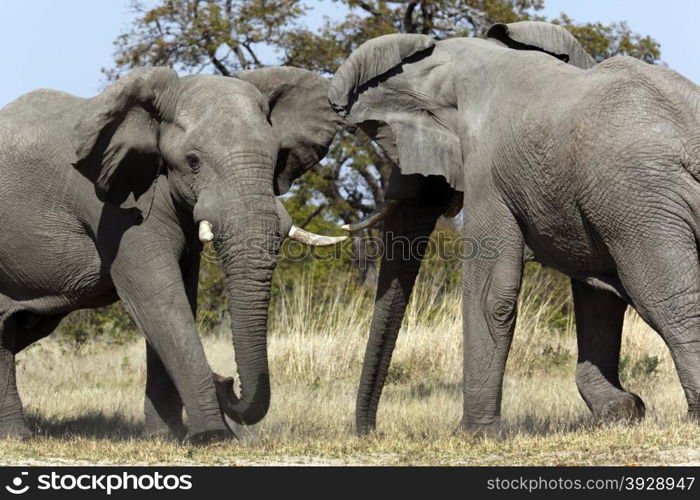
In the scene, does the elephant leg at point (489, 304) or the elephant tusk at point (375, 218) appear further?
the elephant tusk at point (375, 218)

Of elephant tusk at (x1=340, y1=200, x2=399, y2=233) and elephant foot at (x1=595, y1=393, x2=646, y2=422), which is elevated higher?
elephant tusk at (x1=340, y1=200, x2=399, y2=233)

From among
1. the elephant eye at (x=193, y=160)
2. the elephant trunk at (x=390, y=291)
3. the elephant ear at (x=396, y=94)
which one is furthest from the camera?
the elephant trunk at (x=390, y=291)

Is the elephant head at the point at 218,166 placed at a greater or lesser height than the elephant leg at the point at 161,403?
greater

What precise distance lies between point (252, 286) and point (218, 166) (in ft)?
2.53

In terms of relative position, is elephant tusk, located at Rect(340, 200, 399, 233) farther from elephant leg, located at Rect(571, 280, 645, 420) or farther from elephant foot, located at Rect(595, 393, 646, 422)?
elephant foot, located at Rect(595, 393, 646, 422)

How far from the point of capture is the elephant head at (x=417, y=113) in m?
9.05

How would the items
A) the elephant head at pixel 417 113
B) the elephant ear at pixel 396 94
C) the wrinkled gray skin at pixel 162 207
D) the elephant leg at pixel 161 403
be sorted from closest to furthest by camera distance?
the wrinkled gray skin at pixel 162 207
the elephant head at pixel 417 113
the elephant ear at pixel 396 94
the elephant leg at pixel 161 403

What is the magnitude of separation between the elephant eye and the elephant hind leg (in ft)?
8.83

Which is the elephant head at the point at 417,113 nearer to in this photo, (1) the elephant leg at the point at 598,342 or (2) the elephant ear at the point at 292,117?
(2) the elephant ear at the point at 292,117

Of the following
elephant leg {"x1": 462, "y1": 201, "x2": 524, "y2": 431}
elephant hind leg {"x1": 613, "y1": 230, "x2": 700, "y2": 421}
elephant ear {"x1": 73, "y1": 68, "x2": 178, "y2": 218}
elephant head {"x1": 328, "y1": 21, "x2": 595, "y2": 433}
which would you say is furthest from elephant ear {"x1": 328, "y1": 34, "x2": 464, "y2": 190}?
elephant hind leg {"x1": 613, "y1": 230, "x2": 700, "y2": 421}

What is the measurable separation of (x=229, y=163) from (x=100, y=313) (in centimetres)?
920

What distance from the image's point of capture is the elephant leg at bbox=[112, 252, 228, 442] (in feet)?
27.4

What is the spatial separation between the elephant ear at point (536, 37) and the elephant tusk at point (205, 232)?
8.96ft

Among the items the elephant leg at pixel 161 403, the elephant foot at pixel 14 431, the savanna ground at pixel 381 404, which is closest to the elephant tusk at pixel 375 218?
the elephant leg at pixel 161 403
